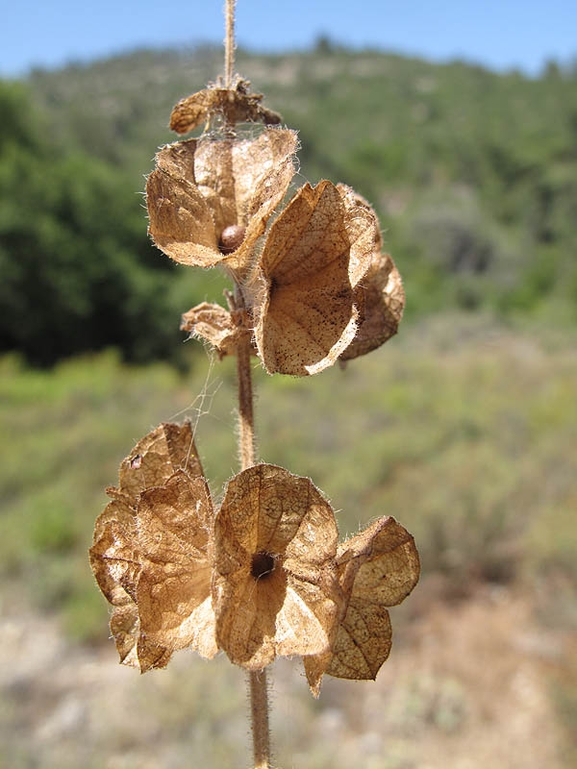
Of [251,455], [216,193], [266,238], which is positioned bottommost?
[251,455]

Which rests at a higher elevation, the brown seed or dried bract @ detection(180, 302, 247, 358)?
the brown seed

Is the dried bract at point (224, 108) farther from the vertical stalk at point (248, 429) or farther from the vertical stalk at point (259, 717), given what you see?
the vertical stalk at point (259, 717)

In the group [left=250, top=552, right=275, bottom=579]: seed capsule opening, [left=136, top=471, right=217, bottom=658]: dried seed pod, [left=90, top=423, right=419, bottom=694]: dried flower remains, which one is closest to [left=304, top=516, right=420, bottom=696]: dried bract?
[left=90, top=423, right=419, bottom=694]: dried flower remains

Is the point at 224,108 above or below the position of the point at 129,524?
above

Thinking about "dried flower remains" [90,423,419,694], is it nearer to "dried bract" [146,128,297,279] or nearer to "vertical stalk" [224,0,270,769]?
"vertical stalk" [224,0,270,769]

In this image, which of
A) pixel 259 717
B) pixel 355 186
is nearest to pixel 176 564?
pixel 259 717

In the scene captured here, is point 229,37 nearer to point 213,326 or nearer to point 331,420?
point 213,326
